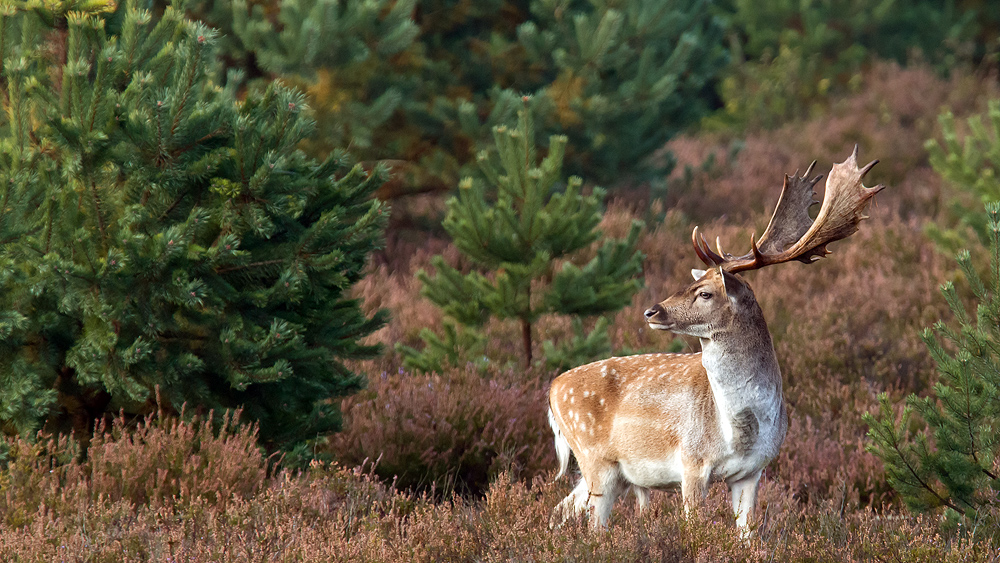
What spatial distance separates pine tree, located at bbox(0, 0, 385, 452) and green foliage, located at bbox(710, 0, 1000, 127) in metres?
12.4

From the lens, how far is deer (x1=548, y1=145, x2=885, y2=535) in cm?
387

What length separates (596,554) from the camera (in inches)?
141

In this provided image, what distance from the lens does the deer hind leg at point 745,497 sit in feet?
12.9

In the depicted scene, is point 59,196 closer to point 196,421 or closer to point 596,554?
point 196,421

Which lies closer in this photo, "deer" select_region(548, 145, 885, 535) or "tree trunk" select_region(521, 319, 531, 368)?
"deer" select_region(548, 145, 885, 535)

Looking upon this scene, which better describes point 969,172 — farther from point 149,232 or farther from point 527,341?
point 149,232

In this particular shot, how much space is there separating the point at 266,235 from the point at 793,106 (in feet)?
42.7

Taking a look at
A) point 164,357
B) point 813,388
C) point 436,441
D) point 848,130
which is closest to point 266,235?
point 164,357

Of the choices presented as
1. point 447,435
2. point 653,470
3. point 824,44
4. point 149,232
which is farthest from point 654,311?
point 824,44

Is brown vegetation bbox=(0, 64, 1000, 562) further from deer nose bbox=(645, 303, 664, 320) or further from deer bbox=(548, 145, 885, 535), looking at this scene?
A: deer nose bbox=(645, 303, 664, 320)

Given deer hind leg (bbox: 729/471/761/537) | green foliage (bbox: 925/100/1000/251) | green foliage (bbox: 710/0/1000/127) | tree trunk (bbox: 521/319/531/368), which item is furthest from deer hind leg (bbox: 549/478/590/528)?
green foliage (bbox: 710/0/1000/127)

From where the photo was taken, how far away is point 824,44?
55.2 feet

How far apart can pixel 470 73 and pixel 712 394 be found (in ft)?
20.2

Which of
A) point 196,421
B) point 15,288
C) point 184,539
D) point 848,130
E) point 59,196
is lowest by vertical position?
point 184,539
